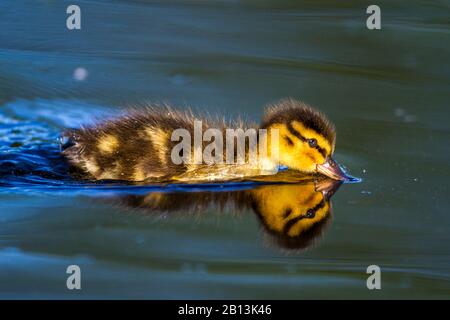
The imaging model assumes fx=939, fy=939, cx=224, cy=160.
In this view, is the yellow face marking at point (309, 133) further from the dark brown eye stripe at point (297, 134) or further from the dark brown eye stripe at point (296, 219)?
the dark brown eye stripe at point (296, 219)

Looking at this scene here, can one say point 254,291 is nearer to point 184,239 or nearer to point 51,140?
point 184,239

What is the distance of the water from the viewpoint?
337 cm

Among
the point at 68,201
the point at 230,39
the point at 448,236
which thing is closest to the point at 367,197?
the point at 448,236

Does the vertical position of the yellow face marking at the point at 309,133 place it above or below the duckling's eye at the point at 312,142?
above

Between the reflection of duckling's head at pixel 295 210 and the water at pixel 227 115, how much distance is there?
2 cm

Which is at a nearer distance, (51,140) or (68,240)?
(68,240)

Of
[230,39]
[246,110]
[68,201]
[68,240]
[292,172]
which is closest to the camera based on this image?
[68,240]

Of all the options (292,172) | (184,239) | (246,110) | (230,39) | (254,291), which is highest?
(230,39)

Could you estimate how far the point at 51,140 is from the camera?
477 centimetres


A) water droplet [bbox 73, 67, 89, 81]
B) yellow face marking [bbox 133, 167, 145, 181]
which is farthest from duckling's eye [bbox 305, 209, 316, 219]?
water droplet [bbox 73, 67, 89, 81]

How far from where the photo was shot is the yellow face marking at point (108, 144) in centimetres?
423

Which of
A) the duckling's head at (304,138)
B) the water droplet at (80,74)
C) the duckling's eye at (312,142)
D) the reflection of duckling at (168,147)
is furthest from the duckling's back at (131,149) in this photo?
the water droplet at (80,74)

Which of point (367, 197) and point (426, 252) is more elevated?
point (367, 197)

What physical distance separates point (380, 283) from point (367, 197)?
0.79 metres
